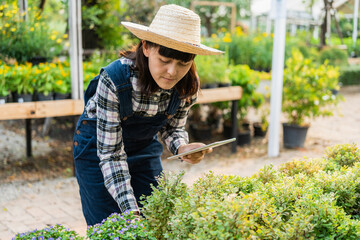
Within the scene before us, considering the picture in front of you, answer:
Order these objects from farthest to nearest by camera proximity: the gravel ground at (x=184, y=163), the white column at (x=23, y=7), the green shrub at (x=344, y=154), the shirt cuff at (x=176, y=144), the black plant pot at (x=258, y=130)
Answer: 1. the black plant pot at (x=258, y=130)
2. the white column at (x=23, y=7)
3. the gravel ground at (x=184, y=163)
4. the shirt cuff at (x=176, y=144)
5. the green shrub at (x=344, y=154)

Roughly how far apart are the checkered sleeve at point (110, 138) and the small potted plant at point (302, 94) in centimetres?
420

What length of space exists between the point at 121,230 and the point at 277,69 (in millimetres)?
4271

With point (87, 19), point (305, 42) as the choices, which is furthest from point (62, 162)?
point (305, 42)

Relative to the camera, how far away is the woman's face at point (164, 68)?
1.71 meters

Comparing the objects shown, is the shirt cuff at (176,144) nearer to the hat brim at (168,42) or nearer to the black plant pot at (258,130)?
the hat brim at (168,42)

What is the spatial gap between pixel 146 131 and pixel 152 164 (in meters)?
0.20

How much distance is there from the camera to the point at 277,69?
17.2 feet

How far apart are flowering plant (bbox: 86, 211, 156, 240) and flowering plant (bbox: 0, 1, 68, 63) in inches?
144

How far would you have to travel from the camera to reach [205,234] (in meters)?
1.17

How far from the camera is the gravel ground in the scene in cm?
443

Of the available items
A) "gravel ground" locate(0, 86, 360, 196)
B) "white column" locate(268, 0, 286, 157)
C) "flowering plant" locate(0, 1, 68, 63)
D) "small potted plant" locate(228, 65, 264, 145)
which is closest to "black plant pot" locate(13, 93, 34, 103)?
"flowering plant" locate(0, 1, 68, 63)

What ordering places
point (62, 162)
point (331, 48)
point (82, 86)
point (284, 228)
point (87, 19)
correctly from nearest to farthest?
point (284, 228)
point (82, 86)
point (62, 162)
point (87, 19)
point (331, 48)

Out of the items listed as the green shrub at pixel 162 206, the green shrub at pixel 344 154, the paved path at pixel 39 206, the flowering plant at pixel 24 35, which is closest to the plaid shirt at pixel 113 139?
the green shrub at pixel 162 206

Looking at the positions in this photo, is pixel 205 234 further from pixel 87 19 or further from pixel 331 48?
pixel 331 48
